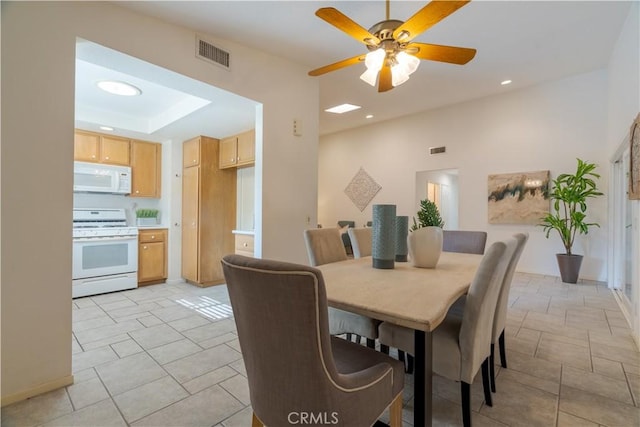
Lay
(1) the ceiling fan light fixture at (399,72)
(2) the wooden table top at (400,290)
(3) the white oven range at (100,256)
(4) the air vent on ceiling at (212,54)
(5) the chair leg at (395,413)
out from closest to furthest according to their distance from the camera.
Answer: (2) the wooden table top at (400,290) < (5) the chair leg at (395,413) < (1) the ceiling fan light fixture at (399,72) < (4) the air vent on ceiling at (212,54) < (3) the white oven range at (100,256)

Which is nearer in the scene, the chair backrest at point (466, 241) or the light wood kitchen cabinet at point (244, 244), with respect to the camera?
the chair backrest at point (466, 241)

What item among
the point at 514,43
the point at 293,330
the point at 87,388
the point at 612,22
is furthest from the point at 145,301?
the point at 612,22

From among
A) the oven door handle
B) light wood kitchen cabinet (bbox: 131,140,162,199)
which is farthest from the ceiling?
the oven door handle

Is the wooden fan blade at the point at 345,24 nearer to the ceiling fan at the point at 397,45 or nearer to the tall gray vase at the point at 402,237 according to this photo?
the ceiling fan at the point at 397,45

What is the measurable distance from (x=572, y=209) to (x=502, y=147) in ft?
4.74

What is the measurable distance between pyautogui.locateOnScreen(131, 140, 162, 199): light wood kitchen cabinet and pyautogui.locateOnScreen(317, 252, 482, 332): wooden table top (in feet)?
13.7

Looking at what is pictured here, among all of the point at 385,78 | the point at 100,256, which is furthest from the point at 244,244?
the point at 385,78

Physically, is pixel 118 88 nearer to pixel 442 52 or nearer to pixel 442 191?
pixel 442 52

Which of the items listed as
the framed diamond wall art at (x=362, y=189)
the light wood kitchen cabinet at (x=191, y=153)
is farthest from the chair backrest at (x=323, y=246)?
the framed diamond wall art at (x=362, y=189)

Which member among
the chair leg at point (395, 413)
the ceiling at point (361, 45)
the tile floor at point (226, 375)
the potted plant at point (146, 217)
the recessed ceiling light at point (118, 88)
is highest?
the ceiling at point (361, 45)

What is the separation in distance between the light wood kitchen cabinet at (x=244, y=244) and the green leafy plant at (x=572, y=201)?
439 cm

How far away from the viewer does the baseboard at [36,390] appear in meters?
1.64

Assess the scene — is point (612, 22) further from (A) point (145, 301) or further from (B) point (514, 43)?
(A) point (145, 301)

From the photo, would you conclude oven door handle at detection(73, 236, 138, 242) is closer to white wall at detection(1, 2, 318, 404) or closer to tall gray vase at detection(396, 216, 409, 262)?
white wall at detection(1, 2, 318, 404)
